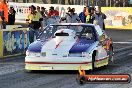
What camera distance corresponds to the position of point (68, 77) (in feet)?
41.0

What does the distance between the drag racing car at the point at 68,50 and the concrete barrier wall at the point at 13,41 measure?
4.27m

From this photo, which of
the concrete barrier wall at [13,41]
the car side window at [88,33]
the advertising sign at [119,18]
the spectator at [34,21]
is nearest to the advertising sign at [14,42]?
the concrete barrier wall at [13,41]

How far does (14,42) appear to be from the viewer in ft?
62.6

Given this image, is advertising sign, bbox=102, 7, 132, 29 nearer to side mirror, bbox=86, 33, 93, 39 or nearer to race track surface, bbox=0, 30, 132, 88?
race track surface, bbox=0, 30, 132, 88

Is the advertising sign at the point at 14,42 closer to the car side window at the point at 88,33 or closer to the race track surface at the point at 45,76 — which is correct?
the race track surface at the point at 45,76

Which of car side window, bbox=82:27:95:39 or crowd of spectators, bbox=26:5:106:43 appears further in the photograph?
crowd of spectators, bbox=26:5:106:43

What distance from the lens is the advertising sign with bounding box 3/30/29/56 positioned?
1853 cm

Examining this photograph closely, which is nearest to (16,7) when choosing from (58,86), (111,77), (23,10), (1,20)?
(23,10)

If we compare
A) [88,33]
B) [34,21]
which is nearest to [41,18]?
[34,21]

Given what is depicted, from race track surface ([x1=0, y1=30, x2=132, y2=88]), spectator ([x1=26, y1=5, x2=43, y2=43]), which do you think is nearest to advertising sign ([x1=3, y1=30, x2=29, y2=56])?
spectator ([x1=26, y1=5, x2=43, y2=43])

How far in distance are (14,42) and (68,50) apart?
21.3 feet

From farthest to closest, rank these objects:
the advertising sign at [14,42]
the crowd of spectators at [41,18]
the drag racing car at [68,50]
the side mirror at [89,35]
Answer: the crowd of spectators at [41,18] → the advertising sign at [14,42] → the side mirror at [89,35] → the drag racing car at [68,50]

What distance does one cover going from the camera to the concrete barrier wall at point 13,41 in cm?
1838

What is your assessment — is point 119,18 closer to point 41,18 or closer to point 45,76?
point 41,18
